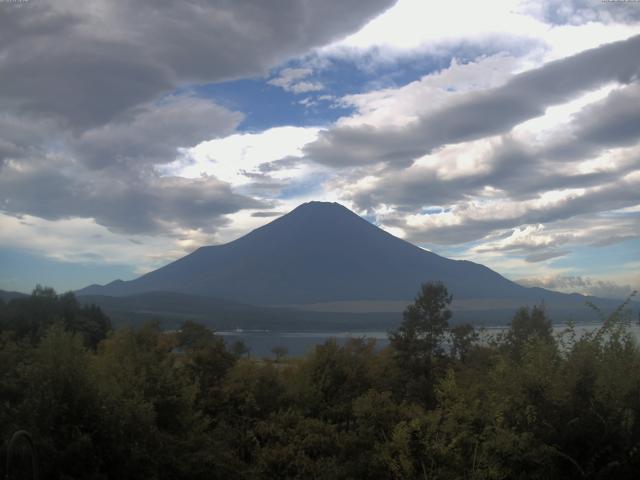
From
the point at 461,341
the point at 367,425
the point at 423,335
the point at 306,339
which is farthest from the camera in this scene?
the point at 306,339

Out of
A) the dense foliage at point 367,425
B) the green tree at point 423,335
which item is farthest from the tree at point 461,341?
the dense foliage at point 367,425

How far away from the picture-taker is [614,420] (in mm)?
10242

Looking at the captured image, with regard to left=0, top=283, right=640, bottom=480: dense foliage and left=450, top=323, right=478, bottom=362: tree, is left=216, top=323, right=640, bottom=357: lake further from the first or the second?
left=0, top=283, right=640, bottom=480: dense foliage

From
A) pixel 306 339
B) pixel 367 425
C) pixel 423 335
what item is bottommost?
pixel 306 339

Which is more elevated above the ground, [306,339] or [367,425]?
[367,425]

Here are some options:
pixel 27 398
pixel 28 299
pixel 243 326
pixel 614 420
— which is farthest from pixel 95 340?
pixel 243 326

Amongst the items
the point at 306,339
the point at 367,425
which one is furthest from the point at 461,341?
the point at 306,339

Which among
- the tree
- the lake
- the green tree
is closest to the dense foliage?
the lake

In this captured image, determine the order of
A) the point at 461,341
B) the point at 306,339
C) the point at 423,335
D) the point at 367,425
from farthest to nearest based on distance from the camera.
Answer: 1. the point at 306,339
2. the point at 461,341
3. the point at 423,335
4. the point at 367,425

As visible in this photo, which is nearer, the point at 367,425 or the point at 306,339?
the point at 367,425

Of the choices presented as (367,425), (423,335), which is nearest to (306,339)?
(423,335)

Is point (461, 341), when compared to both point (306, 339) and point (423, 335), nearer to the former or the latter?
point (423, 335)

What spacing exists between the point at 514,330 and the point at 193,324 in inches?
805

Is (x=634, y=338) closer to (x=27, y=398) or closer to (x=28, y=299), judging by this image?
(x=27, y=398)
